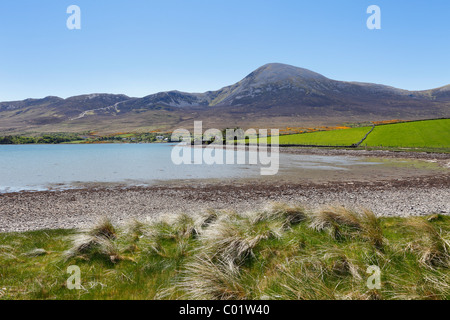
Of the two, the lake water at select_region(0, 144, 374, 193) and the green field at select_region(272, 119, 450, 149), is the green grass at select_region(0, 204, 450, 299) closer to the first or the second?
the lake water at select_region(0, 144, 374, 193)

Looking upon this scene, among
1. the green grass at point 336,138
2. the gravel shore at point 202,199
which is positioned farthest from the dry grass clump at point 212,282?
the green grass at point 336,138

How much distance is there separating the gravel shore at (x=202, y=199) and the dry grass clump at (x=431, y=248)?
544cm

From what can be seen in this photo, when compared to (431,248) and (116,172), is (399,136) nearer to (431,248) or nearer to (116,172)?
(116,172)

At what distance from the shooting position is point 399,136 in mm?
68188

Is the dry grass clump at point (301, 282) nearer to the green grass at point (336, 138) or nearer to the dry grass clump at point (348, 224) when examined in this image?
the dry grass clump at point (348, 224)

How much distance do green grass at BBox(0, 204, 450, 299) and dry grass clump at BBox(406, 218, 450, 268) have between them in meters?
0.02

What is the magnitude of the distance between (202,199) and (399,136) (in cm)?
7221

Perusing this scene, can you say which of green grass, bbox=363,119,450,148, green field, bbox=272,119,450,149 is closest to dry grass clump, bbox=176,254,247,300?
green field, bbox=272,119,450,149

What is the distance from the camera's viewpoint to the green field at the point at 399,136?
6045 centimetres

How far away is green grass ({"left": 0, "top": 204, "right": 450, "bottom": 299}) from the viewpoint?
173 inches

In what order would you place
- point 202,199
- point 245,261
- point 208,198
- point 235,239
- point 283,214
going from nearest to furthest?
1. point 245,261
2. point 235,239
3. point 283,214
4. point 202,199
5. point 208,198

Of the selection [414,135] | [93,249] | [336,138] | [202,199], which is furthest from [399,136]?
[93,249]

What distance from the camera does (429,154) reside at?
150ft
